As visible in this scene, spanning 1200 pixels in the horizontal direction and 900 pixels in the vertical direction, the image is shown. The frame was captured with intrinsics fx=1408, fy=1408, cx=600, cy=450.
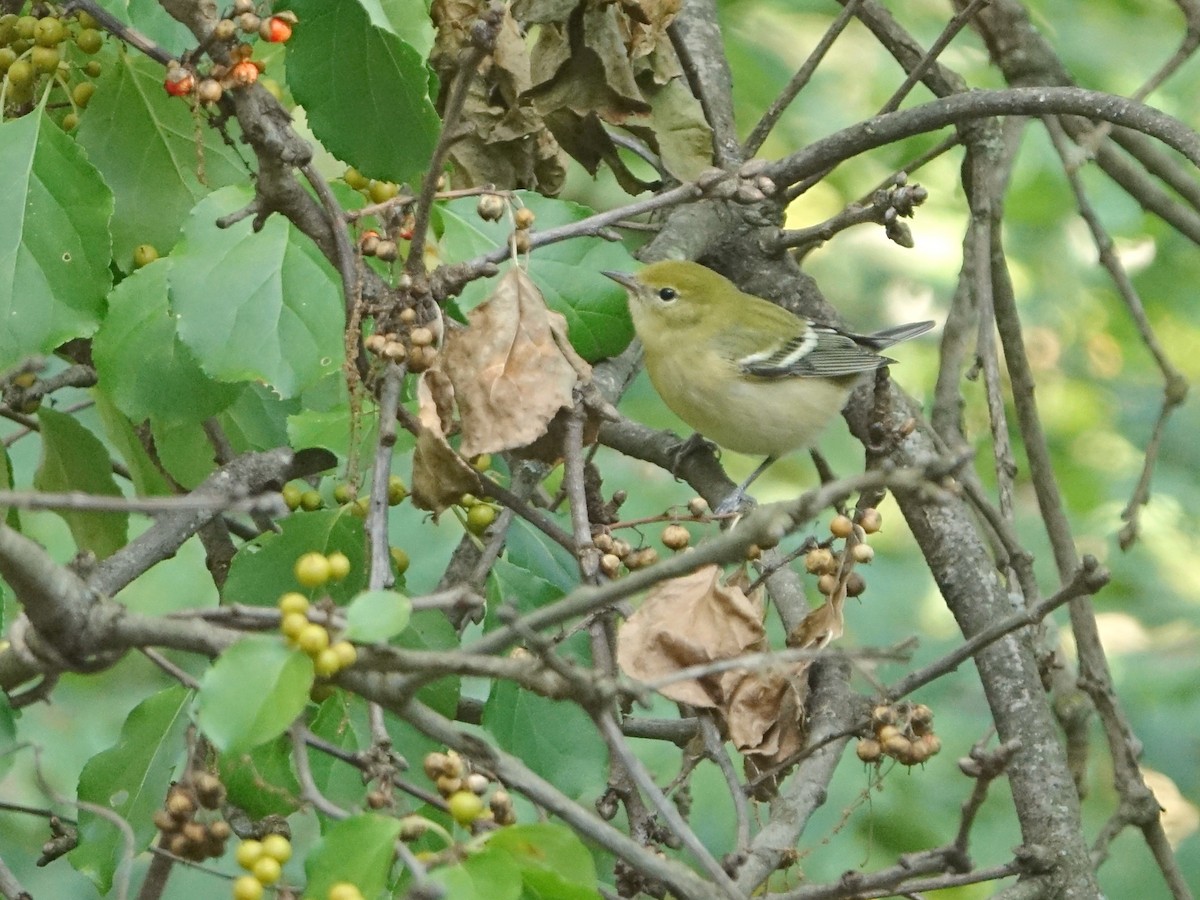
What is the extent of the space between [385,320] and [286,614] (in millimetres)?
773

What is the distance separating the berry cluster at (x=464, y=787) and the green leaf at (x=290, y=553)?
68cm

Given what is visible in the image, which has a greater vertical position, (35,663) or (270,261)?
(270,261)

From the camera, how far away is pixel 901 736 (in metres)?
2.28

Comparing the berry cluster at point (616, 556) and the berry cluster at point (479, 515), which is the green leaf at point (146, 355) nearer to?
the berry cluster at point (479, 515)

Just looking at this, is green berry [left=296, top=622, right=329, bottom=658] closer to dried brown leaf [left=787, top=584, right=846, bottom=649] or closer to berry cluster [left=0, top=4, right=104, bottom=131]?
dried brown leaf [left=787, top=584, right=846, bottom=649]

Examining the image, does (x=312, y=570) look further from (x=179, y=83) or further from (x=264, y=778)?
(x=179, y=83)

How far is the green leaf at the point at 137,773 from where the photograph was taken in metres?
2.49

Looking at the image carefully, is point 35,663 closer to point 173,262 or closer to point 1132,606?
point 173,262

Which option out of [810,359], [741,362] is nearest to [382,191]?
[741,362]

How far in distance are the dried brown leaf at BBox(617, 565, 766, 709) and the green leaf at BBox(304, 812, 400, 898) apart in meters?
0.78

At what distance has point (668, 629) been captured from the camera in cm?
229

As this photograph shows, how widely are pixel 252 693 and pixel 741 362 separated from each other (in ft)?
10.7

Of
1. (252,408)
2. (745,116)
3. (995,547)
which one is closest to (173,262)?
(252,408)

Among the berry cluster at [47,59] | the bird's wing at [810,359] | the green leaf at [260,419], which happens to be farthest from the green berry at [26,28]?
the bird's wing at [810,359]
